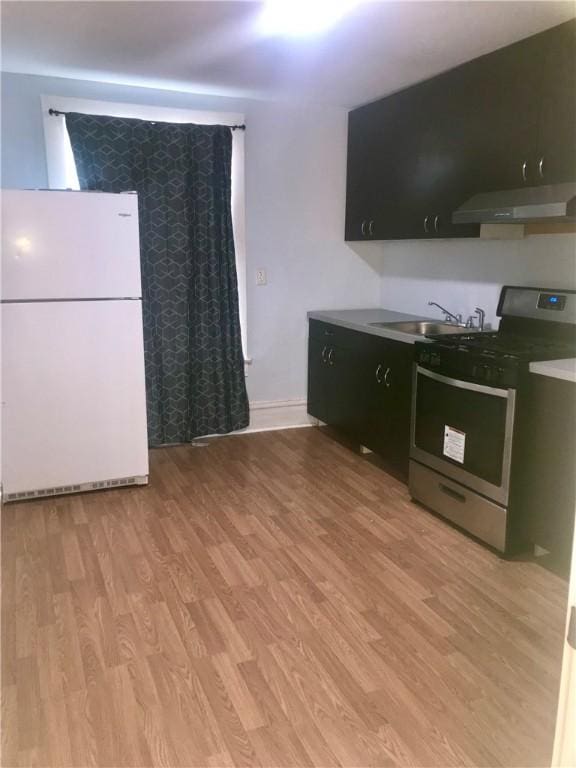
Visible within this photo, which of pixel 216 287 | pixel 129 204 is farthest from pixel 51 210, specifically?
pixel 216 287

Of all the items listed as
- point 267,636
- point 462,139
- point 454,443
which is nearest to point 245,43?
point 462,139

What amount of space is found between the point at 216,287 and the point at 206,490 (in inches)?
54.7

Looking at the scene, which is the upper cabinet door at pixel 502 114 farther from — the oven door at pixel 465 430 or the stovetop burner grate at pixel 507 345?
the oven door at pixel 465 430

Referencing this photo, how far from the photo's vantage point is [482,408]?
268 centimetres

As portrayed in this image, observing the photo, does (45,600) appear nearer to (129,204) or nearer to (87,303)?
(87,303)

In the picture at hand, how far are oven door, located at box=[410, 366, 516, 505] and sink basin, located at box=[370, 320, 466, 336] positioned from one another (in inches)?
27.2

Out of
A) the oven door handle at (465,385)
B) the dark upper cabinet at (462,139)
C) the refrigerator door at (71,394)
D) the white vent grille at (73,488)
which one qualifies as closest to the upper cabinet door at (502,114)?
the dark upper cabinet at (462,139)

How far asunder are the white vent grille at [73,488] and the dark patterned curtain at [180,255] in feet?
1.99

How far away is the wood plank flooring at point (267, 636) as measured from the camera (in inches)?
66.7

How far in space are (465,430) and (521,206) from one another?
1042 mm

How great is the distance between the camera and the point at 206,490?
343 cm

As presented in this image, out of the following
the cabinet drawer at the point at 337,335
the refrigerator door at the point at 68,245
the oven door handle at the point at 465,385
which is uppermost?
the refrigerator door at the point at 68,245

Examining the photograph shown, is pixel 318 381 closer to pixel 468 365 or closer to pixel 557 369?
pixel 468 365

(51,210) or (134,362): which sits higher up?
(51,210)
